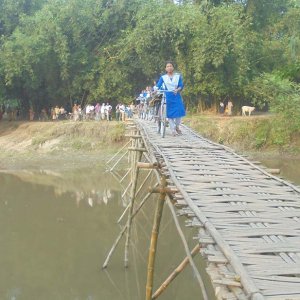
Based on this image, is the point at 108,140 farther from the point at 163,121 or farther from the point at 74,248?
the point at 74,248

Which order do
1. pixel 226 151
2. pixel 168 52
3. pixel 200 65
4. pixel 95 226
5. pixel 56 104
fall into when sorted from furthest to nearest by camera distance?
1. pixel 56 104
2. pixel 168 52
3. pixel 200 65
4. pixel 95 226
5. pixel 226 151

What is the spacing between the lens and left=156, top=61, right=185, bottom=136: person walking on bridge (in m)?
9.57

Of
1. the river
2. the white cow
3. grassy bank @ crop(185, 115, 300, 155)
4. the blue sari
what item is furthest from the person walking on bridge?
the white cow

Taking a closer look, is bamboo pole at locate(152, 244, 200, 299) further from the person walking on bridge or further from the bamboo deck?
the person walking on bridge

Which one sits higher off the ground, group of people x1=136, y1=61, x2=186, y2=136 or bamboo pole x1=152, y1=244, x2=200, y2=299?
group of people x1=136, y1=61, x2=186, y2=136

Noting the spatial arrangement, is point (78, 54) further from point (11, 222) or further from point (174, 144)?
point (174, 144)

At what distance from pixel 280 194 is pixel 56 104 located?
23.5 m

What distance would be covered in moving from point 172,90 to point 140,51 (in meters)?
14.4

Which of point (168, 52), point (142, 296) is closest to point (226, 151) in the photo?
point (142, 296)

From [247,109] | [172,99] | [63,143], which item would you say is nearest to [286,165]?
[247,109]

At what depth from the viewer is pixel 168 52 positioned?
79.3 ft

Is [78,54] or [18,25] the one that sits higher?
[18,25]

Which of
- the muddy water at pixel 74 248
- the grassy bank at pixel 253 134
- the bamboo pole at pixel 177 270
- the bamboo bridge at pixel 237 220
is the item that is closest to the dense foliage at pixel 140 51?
the grassy bank at pixel 253 134

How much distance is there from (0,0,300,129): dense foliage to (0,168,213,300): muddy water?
10086 millimetres
